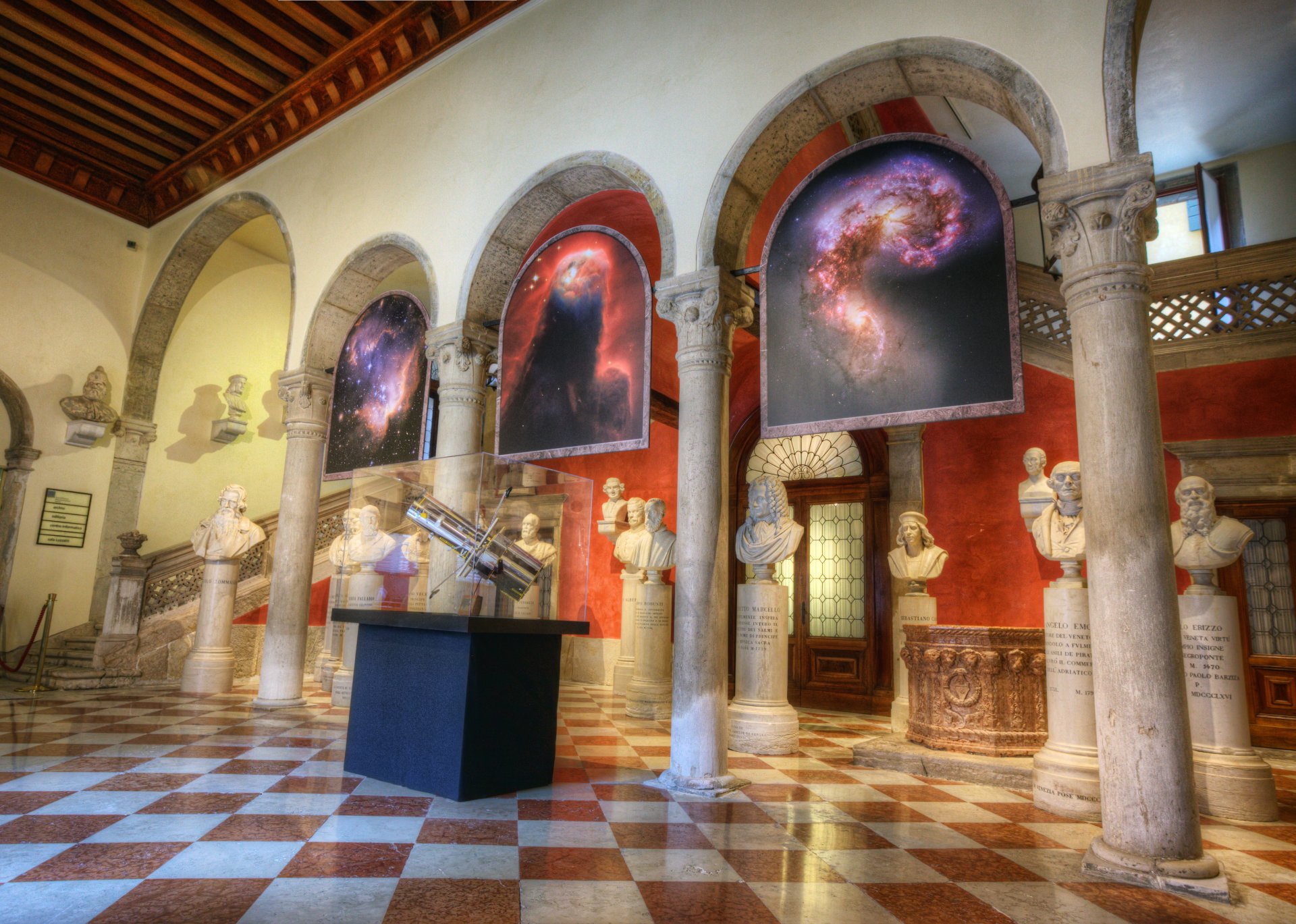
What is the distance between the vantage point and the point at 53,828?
3369 millimetres

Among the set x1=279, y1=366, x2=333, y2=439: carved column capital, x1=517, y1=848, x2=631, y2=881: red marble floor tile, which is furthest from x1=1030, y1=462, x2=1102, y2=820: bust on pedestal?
x1=279, y1=366, x2=333, y2=439: carved column capital

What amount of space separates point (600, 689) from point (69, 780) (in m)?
7.02

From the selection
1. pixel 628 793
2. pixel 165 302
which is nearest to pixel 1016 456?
pixel 628 793

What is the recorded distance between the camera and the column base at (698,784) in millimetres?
4602

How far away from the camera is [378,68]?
817cm

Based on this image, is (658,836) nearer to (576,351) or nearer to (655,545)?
(576,351)

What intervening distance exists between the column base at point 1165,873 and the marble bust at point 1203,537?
2.09 m

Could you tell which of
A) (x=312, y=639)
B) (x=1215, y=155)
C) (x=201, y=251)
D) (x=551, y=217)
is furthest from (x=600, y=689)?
(x=1215, y=155)

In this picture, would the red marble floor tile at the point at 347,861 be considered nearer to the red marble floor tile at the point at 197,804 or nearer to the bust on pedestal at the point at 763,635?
the red marble floor tile at the point at 197,804

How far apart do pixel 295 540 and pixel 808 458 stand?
6453 mm

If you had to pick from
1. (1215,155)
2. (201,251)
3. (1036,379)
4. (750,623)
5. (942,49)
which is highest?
(1215,155)

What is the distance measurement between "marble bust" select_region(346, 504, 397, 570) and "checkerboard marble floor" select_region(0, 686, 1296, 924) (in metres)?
1.31

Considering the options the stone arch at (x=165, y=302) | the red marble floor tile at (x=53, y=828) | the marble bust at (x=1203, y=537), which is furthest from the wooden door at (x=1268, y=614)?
the stone arch at (x=165, y=302)

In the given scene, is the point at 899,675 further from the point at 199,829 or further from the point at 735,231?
the point at 199,829
